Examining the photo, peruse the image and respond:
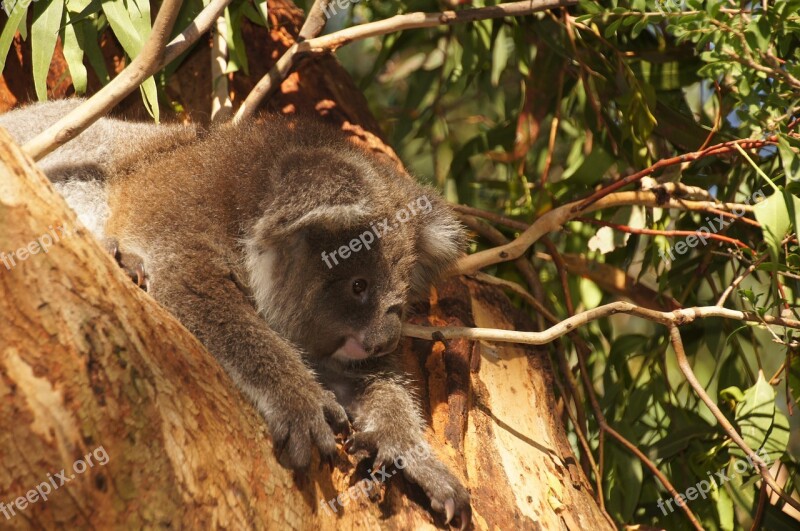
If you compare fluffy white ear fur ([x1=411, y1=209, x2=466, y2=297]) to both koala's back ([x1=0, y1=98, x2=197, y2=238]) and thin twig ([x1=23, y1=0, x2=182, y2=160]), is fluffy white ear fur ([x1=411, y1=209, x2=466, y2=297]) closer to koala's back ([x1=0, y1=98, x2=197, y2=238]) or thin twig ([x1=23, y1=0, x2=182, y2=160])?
koala's back ([x1=0, y1=98, x2=197, y2=238])

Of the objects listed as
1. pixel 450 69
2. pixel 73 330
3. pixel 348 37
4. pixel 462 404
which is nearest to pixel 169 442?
pixel 73 330

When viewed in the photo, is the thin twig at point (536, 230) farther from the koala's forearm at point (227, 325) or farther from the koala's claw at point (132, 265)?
the koala's claw at point (132, 265)

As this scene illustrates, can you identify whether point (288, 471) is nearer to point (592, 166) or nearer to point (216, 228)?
point (216, 228)

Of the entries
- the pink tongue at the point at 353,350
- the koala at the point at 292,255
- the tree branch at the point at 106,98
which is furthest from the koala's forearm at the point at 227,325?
the tree branch at the point at 106,98

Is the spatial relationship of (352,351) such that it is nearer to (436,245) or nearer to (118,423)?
(436,245)

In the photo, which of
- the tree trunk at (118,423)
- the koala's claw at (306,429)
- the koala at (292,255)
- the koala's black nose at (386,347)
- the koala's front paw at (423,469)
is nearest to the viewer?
the tree trunk at (118,423)

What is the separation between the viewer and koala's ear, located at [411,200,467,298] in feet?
11.3

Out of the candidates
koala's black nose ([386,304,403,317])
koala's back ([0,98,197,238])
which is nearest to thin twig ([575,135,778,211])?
koala's black nose ([386,304,403,317])

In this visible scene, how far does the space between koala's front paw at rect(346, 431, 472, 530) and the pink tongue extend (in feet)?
1.11

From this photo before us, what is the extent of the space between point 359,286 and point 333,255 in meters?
0.15

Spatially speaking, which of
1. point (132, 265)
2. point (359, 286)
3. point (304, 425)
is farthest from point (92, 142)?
point (304, 425)

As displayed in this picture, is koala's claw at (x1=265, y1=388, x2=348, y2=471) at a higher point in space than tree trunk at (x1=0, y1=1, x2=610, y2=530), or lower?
lower

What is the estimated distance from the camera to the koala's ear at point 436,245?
11.3 ft

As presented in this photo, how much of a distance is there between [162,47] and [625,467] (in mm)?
2726
